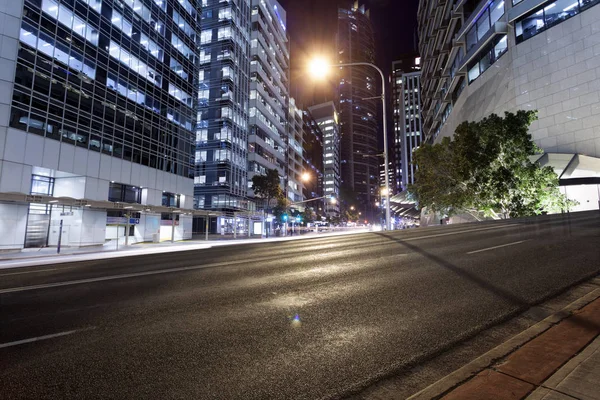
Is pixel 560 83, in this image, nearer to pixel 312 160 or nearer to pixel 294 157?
pixel 294 157

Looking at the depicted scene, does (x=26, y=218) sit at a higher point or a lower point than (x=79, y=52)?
lower

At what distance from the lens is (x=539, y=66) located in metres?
33.7

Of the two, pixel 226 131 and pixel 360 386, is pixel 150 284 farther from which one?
pixel 226 131

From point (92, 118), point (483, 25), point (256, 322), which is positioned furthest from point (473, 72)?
point (256, 322)

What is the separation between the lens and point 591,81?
1193 inches

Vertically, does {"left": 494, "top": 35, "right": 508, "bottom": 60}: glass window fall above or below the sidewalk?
above

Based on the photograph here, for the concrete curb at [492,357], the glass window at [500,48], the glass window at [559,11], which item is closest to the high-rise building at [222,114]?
the glass window at [500,48]

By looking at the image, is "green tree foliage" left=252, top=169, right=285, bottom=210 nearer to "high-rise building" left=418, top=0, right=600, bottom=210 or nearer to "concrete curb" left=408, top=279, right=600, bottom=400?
"high-rise building" left=418, top=0, right=600, bottom=210

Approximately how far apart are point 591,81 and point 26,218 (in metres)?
49.9

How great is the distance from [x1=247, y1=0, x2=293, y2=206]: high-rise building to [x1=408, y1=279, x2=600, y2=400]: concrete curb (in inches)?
2269

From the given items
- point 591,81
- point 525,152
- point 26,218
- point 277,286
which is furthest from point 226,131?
point 277,286

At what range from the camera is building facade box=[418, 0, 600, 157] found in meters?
30.5

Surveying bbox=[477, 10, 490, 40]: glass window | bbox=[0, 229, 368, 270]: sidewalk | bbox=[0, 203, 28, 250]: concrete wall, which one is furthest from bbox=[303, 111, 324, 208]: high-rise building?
bbox=[0, 203, 28, 250]: concrete wall

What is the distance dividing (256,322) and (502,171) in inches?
1041
